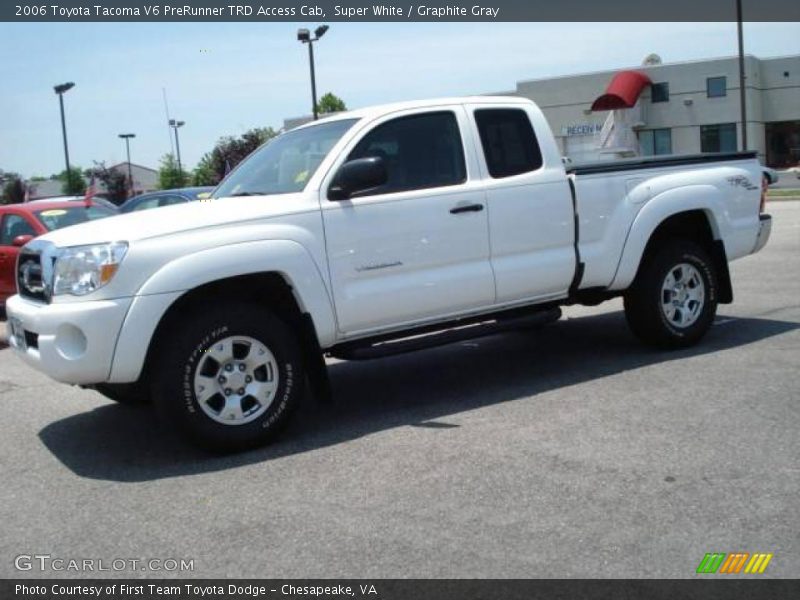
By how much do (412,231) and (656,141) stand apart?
150ft

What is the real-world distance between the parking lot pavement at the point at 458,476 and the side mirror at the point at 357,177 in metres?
1.50

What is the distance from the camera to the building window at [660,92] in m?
48.0

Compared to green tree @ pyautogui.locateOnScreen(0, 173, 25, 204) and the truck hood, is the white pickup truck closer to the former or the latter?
the truck hood

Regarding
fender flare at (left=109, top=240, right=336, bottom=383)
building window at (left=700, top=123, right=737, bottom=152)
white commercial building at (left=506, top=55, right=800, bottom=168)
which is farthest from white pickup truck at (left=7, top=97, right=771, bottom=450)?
building window at (left=700, top=123, right=737, bottom=152)

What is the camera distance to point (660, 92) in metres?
48.2

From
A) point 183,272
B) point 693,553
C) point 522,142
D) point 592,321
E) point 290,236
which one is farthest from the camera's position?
point 592,321

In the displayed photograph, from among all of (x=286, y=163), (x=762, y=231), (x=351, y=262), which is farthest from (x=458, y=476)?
(x=762, y=231)

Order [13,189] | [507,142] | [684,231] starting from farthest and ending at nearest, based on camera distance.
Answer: [13,189] < [684,231] < [507,142]

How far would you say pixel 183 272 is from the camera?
5043 mm

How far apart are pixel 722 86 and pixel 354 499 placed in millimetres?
46833

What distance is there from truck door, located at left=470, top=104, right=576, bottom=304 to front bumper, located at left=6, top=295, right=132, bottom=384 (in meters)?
2.58

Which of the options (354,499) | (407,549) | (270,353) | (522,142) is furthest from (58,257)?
(522,142)

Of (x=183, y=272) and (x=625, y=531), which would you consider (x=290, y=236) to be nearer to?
(x=183, y=272)

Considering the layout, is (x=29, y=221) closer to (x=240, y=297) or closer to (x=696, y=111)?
(x=240, y=297)
